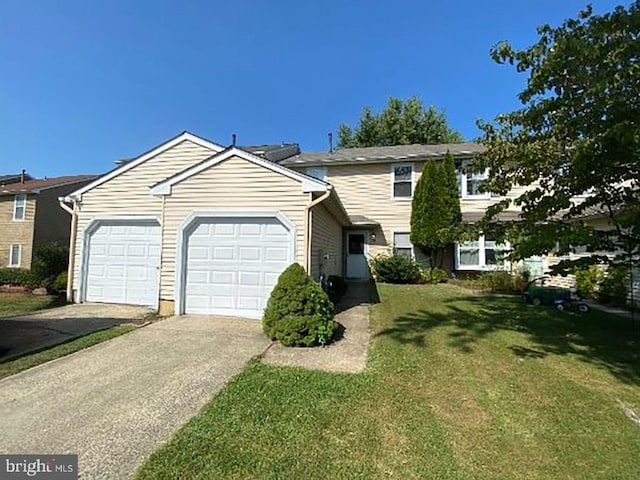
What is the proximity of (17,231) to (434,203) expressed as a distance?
2020cm

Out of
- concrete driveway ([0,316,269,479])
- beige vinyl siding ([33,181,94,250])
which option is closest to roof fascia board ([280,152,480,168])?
concrete driveway ([0,316,269,479])

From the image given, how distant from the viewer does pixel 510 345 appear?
610 centimetres

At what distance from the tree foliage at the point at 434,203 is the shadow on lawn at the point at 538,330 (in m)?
4.46

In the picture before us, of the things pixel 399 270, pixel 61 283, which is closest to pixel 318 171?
A: pixel 399 270

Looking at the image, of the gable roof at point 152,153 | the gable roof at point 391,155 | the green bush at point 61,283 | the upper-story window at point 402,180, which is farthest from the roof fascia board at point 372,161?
the green bush at point 61,283

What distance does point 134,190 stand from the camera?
9.95 metres

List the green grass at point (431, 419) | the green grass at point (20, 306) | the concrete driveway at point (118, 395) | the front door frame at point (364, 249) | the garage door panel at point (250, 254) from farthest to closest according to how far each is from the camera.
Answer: the front door frame at point (364, 249)
the green grass at point (20, 306)
the garage door panel at point (250, 254)
the concrete driveway at point (118, 395)
the green grass at point (431, 419)

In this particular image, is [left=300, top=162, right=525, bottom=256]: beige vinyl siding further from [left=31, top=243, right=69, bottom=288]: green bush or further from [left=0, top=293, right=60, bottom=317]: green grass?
[left=31, top=243, right=69, bottom=288]: green bush

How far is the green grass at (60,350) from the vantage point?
4.75 m

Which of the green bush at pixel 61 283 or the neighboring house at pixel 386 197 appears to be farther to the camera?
the neighboring house at pixel 386 197

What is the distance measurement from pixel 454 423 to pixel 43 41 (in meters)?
12.1

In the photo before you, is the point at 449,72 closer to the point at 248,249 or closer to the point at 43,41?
the point at 248,249

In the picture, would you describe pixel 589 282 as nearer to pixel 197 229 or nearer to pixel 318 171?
pixel 318 171

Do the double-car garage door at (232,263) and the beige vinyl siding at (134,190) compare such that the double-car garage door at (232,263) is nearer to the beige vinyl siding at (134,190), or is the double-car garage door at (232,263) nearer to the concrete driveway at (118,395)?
the concrete driveway at (118,395)
